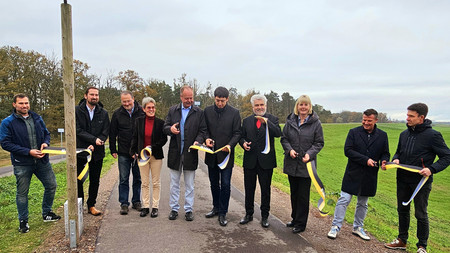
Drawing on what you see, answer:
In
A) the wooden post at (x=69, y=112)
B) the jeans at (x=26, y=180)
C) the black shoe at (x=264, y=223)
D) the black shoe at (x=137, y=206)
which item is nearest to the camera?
the wooden post at (x=69, y=112)

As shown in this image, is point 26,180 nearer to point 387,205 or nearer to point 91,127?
point 91,127

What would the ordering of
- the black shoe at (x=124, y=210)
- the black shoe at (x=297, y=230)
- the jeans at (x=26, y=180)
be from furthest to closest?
the black shoe at (x=124, y=210)
the black shoe at (x=297, y=230)
the jeans at (x=26, y=180)

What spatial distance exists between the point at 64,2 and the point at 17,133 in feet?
7.56

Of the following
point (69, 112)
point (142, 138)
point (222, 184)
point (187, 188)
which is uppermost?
point (69, 112)

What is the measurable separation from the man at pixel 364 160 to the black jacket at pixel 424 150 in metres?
0.33

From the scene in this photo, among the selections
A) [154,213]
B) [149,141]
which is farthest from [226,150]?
[154,213]

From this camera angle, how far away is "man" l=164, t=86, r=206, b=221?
5.18 metres

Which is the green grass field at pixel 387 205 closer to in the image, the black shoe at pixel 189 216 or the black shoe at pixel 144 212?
the black shoe at pixel 189 216

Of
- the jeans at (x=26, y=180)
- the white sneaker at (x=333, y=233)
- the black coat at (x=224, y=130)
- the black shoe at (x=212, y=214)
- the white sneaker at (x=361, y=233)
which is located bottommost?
the white sneaker at (x=361, y=233)

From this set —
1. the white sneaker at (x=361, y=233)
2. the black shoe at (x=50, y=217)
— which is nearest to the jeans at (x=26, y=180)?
the black shoe at (x=50, y=217)

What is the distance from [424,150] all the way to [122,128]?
17.2ft

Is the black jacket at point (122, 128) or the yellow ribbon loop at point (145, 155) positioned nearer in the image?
the yellow ribbon loop at point (145, 155)

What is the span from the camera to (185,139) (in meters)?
5.20

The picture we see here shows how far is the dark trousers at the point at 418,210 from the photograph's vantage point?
4.43m
